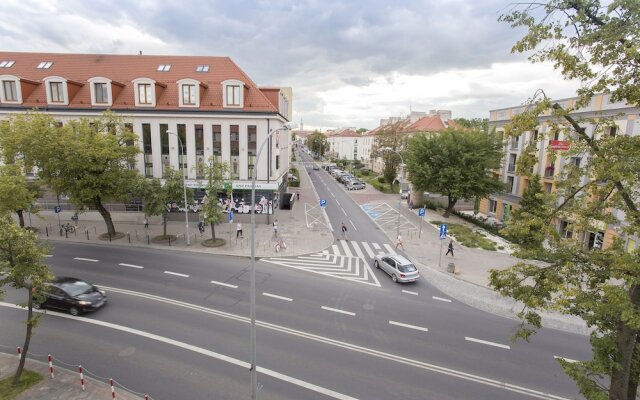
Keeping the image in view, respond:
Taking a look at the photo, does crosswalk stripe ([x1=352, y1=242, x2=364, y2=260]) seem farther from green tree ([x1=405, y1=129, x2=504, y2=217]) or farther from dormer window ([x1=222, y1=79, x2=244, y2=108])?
dormer window ([x1=222, y1=79, x2=244, y2=108])

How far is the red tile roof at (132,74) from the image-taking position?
30969mm

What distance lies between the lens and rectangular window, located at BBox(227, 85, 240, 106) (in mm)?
30369

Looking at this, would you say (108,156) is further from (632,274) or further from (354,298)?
(632,274)

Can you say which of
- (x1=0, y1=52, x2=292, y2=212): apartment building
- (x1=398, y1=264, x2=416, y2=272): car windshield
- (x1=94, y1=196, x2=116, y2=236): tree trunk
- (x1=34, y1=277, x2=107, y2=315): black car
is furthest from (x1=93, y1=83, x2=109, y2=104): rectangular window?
(x1=398, y1=264, x2=416, y2=272): car windshield

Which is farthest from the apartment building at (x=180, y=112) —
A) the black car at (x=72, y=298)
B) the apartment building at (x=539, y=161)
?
the apartment building at (x=539, y=161)

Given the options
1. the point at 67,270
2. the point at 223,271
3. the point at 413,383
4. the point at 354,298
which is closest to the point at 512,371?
the point at 413,383

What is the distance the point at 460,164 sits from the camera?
109 feet

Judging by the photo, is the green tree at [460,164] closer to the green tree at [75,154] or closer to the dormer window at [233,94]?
the dormer window at [233,94]

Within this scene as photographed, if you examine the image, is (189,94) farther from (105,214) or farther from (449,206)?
(449,206)

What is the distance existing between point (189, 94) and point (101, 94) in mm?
8311

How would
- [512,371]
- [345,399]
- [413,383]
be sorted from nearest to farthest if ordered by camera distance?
[345,399], [413,383], [512,371]

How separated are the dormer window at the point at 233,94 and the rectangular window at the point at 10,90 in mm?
19320

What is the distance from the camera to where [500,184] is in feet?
111

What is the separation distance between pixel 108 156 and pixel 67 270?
7886 millimetres
